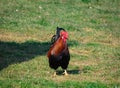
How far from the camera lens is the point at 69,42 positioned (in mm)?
18438

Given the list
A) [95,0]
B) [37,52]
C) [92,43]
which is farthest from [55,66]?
[95,0]

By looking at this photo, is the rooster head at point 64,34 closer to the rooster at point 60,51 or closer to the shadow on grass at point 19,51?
the rooster at point 60,51

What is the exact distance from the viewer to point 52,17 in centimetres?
2389

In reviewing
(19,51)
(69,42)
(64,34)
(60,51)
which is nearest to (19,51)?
(19,51)

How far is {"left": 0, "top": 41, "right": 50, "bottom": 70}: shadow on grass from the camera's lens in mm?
14547

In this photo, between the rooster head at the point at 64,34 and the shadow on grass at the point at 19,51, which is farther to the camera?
the shadow on grass at the point at 19,51

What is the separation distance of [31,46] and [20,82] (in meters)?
5.84

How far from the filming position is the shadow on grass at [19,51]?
1455 centimetres

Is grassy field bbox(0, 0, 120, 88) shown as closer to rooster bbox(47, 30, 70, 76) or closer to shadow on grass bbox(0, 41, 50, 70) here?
shadow on grass bbox(0, 41, 50, 70)

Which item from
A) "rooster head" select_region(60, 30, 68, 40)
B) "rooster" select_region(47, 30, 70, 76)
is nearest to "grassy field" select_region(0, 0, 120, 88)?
"rooster" select_region(47, 30, 70, 76)

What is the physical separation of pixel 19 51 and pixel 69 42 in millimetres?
3055

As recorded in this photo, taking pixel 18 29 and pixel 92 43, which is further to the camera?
pixel 18 29

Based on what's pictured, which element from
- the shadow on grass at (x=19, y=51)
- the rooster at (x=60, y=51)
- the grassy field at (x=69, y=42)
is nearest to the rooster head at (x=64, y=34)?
the rooster at (x=60, y=51)

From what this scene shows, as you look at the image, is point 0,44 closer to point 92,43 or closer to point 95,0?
point 92,43
